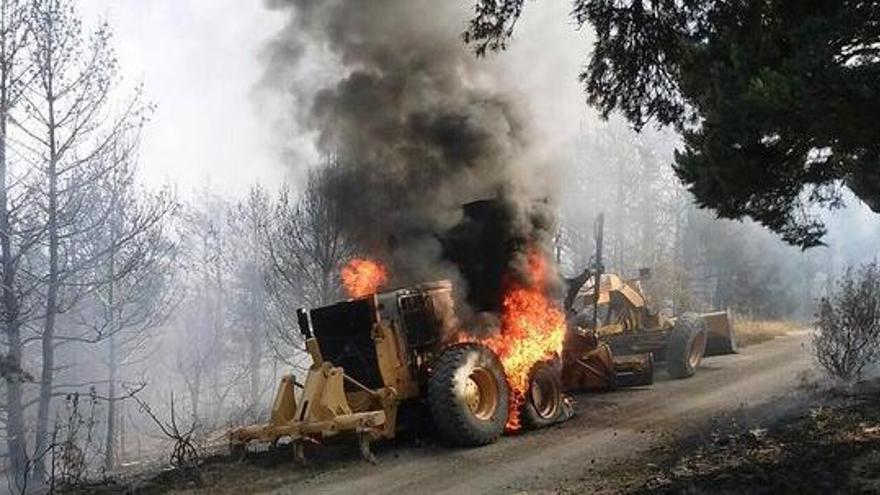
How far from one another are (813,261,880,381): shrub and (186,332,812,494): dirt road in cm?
86

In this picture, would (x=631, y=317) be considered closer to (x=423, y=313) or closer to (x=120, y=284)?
(x=423, y=313)

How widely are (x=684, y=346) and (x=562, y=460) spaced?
24.1 feet

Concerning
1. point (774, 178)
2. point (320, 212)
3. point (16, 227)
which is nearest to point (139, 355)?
point (16, 227)

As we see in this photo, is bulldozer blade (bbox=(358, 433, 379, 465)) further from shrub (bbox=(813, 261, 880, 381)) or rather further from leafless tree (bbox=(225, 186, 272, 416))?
leafless tree (bbox=(225, 186, 272, 416))

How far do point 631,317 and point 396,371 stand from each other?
8.17 meters

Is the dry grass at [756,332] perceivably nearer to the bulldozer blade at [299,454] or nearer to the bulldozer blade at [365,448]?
the bulldozer blade at [365,448]

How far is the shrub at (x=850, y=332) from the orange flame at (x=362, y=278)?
24.5 ft

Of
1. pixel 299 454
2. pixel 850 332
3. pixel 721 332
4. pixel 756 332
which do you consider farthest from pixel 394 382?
pixel 756 332

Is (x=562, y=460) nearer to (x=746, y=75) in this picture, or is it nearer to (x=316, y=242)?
(x=746, y=75)

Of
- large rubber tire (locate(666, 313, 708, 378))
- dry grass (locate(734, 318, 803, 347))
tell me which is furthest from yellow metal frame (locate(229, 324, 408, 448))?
dry grass (locate(734, 318, 803, 347))

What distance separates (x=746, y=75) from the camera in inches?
303

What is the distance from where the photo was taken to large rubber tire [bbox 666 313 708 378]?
1507cm

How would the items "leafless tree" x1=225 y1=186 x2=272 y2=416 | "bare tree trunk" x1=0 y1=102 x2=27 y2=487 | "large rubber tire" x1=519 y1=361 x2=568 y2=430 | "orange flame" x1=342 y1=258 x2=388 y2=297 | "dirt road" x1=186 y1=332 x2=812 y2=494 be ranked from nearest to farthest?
"dirt road" x1=186 y1=332 x2=812 y2=494 → "large rubber tire" x1=519 y1=361 x2=568 y2=430 → "orange flame" x1=342 y1=258 x2=388 y2=297 → "bare tree trunk" x1=0 y1=102 x2=27 y2=487 → "leafless tree" x1=225 y1=186 x2=272 y2=416

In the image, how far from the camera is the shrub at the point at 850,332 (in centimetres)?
1200
